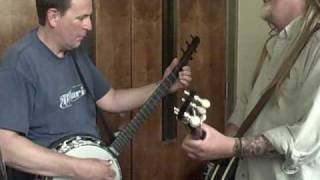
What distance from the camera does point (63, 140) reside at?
6.98 ft

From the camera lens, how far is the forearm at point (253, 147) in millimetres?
1926

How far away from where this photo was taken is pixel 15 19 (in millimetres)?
2646

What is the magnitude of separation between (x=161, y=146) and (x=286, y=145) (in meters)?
1.46

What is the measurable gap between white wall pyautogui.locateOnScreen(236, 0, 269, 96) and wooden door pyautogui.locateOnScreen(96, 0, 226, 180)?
0.36 ft

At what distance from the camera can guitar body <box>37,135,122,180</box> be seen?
2.12 metres

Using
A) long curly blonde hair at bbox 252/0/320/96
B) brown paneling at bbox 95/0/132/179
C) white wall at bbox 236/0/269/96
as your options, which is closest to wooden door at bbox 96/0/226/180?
A: brown paneling at bbox 95/0/132/179

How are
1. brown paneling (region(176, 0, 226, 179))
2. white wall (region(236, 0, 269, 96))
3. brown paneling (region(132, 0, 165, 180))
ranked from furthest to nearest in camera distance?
white wall (region(236, 0, 269, 96)) → brown paneling (region(176, 0, 226, 179)) → brown paneling (region(132, 0, 165, 180))

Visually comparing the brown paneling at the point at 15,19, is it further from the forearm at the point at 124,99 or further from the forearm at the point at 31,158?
the forearm at the point at 31,158

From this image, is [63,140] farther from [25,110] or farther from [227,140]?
[227,140]

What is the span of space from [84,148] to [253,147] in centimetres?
59

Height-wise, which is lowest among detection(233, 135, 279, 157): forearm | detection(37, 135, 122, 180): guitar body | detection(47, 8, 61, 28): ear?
detection(37, 135, 122, 180): guitar body

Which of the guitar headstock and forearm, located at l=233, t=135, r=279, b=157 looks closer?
the guitar headstock

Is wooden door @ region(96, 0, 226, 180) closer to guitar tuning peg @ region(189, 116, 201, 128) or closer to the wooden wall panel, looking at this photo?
the wooden wall panel

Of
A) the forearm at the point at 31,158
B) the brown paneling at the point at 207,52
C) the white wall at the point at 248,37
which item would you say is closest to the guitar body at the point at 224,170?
the forearm at the point at 31,158
